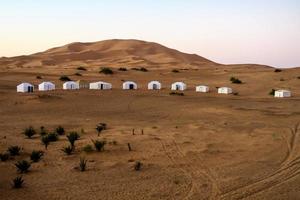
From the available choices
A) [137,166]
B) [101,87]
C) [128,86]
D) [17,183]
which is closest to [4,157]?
[17,183]

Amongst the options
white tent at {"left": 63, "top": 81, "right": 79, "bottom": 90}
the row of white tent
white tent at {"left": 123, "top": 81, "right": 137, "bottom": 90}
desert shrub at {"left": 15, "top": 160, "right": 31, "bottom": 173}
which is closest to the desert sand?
desert shrub at {"left": 15, "top": 160, "right": 31, "bottom": 173}

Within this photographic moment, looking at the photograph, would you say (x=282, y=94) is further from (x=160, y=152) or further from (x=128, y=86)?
(x=160, y=152)

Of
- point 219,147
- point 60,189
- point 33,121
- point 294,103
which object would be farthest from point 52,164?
point 294,103

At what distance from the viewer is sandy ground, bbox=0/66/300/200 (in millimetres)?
12523

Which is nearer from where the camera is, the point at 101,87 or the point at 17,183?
the point at 17,183

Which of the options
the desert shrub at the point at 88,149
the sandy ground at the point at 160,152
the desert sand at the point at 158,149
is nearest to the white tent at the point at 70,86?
the desert sand at the point at 158,149

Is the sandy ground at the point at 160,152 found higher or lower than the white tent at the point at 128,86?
lower

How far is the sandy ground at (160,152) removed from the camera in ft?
41.1

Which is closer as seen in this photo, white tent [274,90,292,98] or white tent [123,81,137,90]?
white tent [274,90,292,98]

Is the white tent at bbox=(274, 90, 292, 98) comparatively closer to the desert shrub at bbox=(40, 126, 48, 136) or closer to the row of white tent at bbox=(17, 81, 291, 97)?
the row of white tent at bbox=(17, 81, 291, 97)

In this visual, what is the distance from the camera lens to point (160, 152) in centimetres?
1733

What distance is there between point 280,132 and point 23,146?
1255 centimetres

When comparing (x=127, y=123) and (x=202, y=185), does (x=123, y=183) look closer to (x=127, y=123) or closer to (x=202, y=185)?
(x=202, y=185)

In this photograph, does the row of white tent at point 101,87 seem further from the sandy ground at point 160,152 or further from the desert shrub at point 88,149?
the desert shrub at point 88,149
